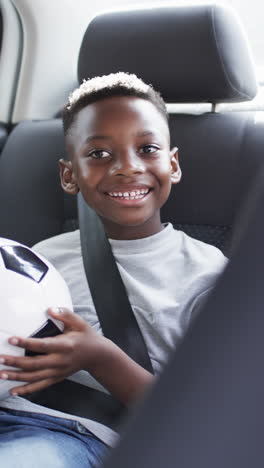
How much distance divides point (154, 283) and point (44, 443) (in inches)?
15.8

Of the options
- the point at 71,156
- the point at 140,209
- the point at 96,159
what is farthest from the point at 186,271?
the point at 71,156

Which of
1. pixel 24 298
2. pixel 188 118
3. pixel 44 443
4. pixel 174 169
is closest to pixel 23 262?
pixel 24 298

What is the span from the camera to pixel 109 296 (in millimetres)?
1306

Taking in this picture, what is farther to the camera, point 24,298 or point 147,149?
point 147,149

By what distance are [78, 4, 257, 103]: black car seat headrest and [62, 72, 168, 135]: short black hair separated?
0.38 ft

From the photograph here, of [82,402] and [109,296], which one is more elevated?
[109,296]

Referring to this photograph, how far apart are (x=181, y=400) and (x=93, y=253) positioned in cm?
110

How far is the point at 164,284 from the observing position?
4.32 feet

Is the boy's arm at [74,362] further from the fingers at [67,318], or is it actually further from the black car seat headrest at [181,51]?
the black car seat headrest at [181,51]

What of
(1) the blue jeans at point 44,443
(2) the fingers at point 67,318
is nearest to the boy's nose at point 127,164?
(2) the fingers at point 67,318

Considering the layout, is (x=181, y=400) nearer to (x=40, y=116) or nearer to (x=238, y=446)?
(x=238, y=446)

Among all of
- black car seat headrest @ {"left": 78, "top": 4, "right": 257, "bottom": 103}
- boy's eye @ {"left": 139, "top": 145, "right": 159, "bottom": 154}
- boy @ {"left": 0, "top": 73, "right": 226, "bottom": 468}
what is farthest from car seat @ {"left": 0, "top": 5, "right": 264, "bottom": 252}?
boy's eye @ {"left": 139, "top": 145, "right": 159, "bottom": 154}

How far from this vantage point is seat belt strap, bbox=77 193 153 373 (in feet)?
4.12

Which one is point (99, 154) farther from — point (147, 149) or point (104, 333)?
point (104, 333)
